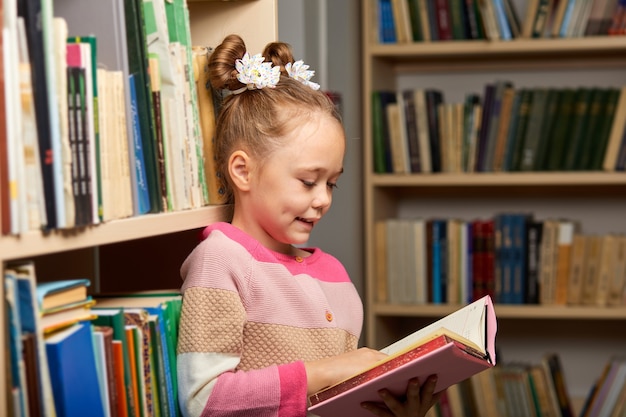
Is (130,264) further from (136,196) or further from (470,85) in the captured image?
(470,85)

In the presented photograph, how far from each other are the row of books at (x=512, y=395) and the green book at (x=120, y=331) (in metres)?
1.84

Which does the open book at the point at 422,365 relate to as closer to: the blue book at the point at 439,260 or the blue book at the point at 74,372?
Result: the blue book at the point at 74,372

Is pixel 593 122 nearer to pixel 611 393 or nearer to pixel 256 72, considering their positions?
pixel 611 393

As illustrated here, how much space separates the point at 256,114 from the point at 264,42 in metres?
0.22

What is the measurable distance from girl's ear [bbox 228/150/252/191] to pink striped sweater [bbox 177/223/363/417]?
64 mm

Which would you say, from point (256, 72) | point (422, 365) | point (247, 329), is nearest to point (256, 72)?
point (256, 72)

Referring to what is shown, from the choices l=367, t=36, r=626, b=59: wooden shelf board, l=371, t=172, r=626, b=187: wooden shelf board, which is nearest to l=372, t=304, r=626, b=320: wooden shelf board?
l=371, t=172, r=626, b=187: wooden shelf board

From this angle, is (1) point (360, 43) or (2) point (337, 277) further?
(1) point (360, 43)

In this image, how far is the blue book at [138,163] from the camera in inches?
41.5

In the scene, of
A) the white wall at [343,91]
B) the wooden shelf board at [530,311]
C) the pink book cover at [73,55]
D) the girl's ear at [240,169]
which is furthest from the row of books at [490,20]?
the pink book cover at [73,55]

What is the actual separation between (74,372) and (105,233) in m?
0.15

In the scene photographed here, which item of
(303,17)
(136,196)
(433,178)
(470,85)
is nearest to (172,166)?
(136,196)

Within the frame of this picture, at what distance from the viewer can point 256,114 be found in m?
1.23

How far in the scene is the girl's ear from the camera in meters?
1.22
